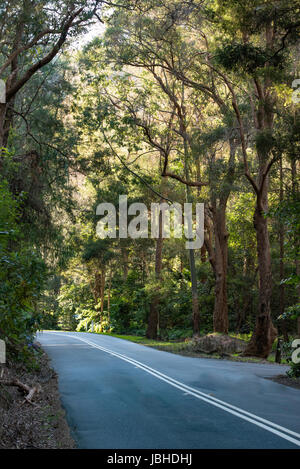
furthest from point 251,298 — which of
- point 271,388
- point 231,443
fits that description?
point 231,443

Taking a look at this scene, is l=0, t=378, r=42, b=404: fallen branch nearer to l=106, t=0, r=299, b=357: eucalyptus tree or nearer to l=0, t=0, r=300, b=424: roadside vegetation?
l=0, t=0, r=300, b=424: roadside vegetation

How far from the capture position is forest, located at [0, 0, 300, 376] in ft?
43.3

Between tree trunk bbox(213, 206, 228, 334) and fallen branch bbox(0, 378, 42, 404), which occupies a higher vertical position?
tree trunk bbox(213, 206, 228, 334)

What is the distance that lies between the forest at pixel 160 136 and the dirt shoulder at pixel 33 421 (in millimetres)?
1036

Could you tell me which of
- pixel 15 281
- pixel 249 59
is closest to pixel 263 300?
pixel 249 59

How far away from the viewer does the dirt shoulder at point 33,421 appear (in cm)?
688

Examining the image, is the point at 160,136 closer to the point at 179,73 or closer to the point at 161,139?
the point at 161,139

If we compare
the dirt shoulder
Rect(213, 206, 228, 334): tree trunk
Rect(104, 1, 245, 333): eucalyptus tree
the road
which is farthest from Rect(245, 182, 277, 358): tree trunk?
the dirt shoulder

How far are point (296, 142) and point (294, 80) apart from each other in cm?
232

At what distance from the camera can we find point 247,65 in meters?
13.7

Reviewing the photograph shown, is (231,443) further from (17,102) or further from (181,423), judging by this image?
(17,102)

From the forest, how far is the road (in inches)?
66.3

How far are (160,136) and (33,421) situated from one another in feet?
66.2

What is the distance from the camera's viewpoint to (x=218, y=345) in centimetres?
2377
